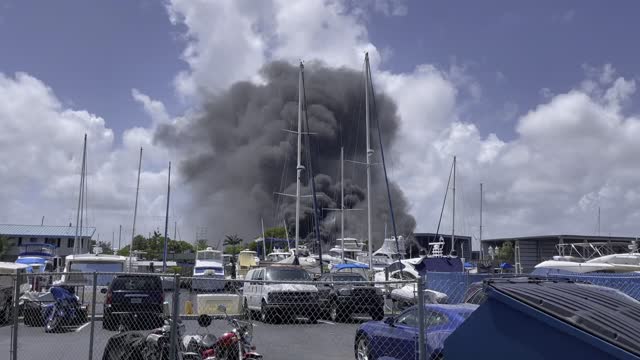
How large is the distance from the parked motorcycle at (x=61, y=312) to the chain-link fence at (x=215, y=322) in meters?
0.03

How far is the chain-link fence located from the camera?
752 cm

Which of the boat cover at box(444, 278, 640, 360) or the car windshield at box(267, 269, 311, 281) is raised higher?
the boat cover at box(444, 278, 640, 360)

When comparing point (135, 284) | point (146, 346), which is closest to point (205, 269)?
point (135, 284)

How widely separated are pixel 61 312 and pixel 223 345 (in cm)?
918

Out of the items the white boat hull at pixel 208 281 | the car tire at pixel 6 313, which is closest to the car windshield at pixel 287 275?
the white boat hull at pixel 208 281

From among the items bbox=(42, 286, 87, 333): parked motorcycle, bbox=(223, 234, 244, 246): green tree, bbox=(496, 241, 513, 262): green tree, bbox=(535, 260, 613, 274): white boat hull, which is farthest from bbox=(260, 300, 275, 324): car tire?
bbox=(223, 234, 244, 246): green tree

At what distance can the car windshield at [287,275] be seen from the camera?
19953 mm

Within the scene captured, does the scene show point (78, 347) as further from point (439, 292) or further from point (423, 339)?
point (439, 292)

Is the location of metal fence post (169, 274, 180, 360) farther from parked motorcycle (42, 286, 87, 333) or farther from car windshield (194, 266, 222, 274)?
car windshield (194, 266, 222, 274)

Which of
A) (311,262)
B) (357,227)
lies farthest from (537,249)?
(357,227)

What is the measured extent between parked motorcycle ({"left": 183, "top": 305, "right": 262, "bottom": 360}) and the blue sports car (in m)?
1.81

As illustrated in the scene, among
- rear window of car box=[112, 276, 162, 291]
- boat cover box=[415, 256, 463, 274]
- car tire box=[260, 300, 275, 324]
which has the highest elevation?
boat cover box=[415, 256, 463, 274]

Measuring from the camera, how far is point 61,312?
14.9m

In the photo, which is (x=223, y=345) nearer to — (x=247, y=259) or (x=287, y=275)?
(x=287, y=275)
